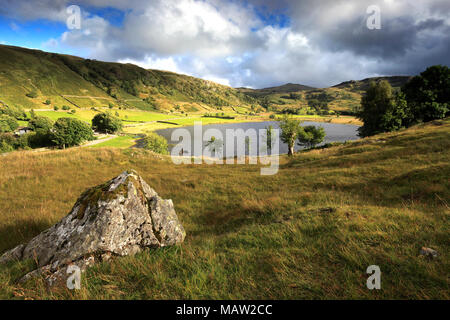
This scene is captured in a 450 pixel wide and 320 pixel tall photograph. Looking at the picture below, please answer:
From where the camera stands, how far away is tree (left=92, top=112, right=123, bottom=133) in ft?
483

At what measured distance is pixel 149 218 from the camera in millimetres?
6219

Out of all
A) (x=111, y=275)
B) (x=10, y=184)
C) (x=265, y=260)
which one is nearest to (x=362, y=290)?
(x=265, y=260)

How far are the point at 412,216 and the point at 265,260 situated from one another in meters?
4.76

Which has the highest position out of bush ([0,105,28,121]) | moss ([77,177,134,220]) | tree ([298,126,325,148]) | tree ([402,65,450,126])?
bush ([0,105,28,121])

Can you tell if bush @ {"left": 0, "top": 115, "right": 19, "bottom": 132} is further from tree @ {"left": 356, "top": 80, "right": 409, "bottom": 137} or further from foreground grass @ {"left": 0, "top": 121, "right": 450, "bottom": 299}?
tree @ {"left": 356, "top": 80, "right": 409, "bottom": 137}

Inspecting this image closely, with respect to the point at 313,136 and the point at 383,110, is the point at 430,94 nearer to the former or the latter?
the point at 383,110

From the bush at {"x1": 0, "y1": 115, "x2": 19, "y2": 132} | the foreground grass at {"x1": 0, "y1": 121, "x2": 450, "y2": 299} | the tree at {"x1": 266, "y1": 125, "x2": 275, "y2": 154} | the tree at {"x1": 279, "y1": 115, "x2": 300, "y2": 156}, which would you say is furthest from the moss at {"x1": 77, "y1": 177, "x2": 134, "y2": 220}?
the bush at {"x1": 0, "y1": 115, "x2": 19, "y2": 132}

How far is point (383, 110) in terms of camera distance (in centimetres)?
4816

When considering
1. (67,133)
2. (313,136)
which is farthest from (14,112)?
(313,136)

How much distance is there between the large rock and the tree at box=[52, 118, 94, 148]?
4460 inches

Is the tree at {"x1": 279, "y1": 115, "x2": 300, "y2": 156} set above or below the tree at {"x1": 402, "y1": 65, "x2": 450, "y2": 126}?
below

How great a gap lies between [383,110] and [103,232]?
62.3m

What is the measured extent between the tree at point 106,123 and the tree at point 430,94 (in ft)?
544
